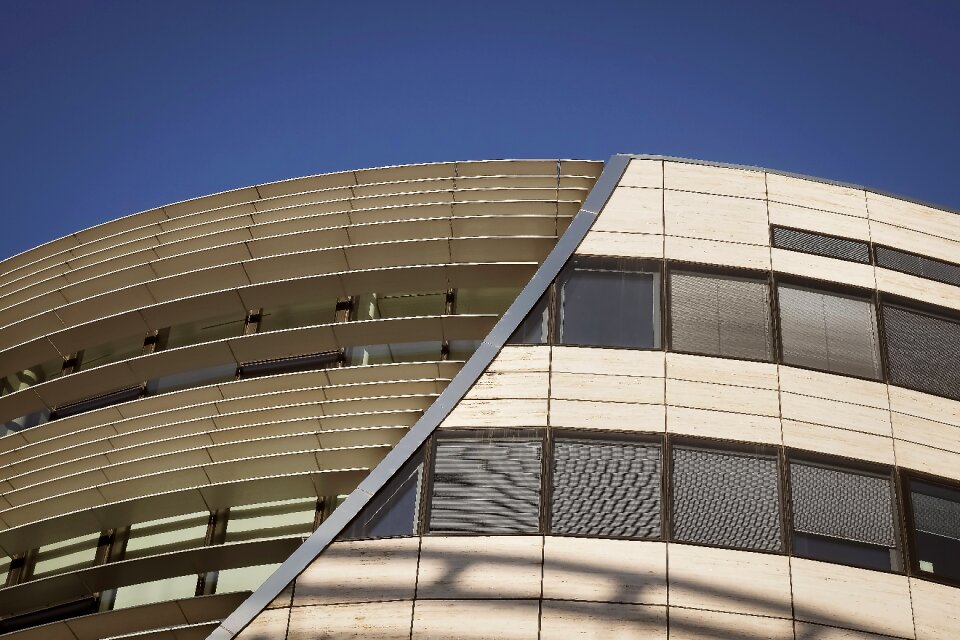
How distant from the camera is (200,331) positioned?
27.6 metres

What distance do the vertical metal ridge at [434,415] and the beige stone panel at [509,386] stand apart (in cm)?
17

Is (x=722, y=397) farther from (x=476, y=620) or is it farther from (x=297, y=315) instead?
(x=297, y=315)

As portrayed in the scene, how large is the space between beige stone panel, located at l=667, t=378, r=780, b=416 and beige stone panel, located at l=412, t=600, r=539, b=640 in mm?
4961

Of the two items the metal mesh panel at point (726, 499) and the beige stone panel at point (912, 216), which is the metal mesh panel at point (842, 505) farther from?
the beige stone panel at point (912, 216)

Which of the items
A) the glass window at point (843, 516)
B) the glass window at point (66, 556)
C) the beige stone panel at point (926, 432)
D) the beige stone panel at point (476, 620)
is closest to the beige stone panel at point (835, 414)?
the beige stone panel at point (926, 432)

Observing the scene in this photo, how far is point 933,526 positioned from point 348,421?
11.1 m

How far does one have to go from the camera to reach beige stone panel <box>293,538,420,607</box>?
64.2 feet

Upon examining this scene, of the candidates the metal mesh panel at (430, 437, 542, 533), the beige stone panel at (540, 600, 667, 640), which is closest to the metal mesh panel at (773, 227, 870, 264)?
the metal mesh panel at (430, 437, 542, 533)

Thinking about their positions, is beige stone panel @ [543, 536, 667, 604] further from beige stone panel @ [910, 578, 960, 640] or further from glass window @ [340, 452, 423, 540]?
beige stone panel @ [910, 578, 960, 640]

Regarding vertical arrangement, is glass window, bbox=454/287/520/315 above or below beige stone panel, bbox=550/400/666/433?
above

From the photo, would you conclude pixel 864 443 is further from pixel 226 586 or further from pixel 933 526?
pixel 226 586

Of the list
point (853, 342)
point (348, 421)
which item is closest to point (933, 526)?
point (853, 342)

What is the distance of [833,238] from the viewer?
80.7ft

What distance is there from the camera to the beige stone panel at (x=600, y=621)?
1895cm
